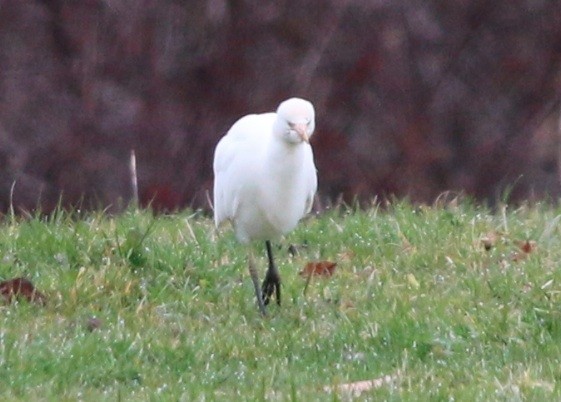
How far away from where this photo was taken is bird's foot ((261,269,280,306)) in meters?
7.43

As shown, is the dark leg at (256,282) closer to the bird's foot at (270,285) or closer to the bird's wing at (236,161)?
the bird's foot at (270,285)

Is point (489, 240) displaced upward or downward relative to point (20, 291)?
upward

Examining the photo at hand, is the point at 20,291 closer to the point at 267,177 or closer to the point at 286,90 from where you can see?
the point at 267,177

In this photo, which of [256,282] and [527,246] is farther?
[527,246]

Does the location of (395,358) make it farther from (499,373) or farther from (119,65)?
(119,65)

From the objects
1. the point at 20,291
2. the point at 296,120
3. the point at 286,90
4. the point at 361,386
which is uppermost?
the point at 296,120

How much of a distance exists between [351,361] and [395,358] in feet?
0.56

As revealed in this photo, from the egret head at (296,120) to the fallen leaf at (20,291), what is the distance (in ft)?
4.18

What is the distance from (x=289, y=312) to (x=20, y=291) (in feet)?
3.83

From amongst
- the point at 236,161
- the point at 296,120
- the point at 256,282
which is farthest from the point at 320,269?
the point at 296,120

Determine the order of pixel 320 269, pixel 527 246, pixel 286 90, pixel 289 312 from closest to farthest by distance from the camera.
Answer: pixel 289 312 < pixel 320 269 < pixel 527 246 < pixel 286 90

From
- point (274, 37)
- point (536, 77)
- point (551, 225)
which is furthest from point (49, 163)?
point (551, 225)

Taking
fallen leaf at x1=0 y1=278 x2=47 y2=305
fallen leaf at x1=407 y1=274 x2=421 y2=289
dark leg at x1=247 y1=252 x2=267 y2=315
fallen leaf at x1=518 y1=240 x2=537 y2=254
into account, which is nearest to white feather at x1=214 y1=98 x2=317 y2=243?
dark leg at x1=247 y1=252 x2=267 y2=315

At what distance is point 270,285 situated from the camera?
750cm
